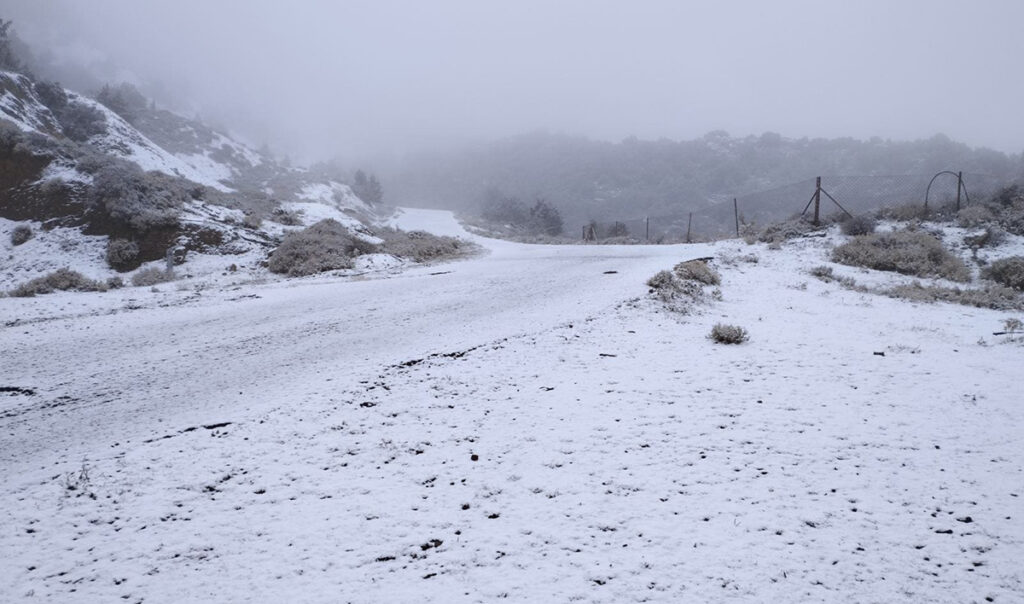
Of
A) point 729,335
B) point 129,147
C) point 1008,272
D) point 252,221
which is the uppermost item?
point 129,147

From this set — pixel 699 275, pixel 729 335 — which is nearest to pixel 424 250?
pixel 699 275

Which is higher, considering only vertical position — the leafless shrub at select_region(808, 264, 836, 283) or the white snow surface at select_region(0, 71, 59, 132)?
the white snow surface at select_region(0, 71, 59, 132)

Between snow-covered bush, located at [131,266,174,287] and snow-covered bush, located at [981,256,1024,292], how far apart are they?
2228cm

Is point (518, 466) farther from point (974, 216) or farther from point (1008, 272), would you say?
point (974, 216)

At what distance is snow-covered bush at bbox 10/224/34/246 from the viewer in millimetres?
15223

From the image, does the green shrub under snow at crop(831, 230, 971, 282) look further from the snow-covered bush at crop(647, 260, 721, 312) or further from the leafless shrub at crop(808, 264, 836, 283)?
the snow-covered bush at crop(647, 260, 721, 312)

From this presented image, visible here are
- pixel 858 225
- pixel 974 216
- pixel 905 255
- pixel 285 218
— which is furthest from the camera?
pixel 285 218

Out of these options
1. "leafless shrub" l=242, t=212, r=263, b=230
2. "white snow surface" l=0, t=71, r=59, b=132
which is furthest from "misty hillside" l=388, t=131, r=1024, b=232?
"white snow surface" l=0, t=71, r=59, b=132

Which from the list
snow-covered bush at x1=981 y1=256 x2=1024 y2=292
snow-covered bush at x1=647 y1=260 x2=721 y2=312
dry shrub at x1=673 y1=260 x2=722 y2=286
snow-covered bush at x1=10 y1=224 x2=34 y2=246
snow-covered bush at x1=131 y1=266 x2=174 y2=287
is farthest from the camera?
snow-covered bush at x1=10 y1=224 x2=34 y2=246

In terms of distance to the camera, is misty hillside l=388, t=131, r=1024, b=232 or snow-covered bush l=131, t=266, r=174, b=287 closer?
snow-covered bush l=131, t=266, r=174, b=287

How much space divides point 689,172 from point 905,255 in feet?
215

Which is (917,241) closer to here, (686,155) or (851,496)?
(851,496)

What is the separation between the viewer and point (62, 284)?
12.2 meters

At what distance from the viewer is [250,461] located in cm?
381
